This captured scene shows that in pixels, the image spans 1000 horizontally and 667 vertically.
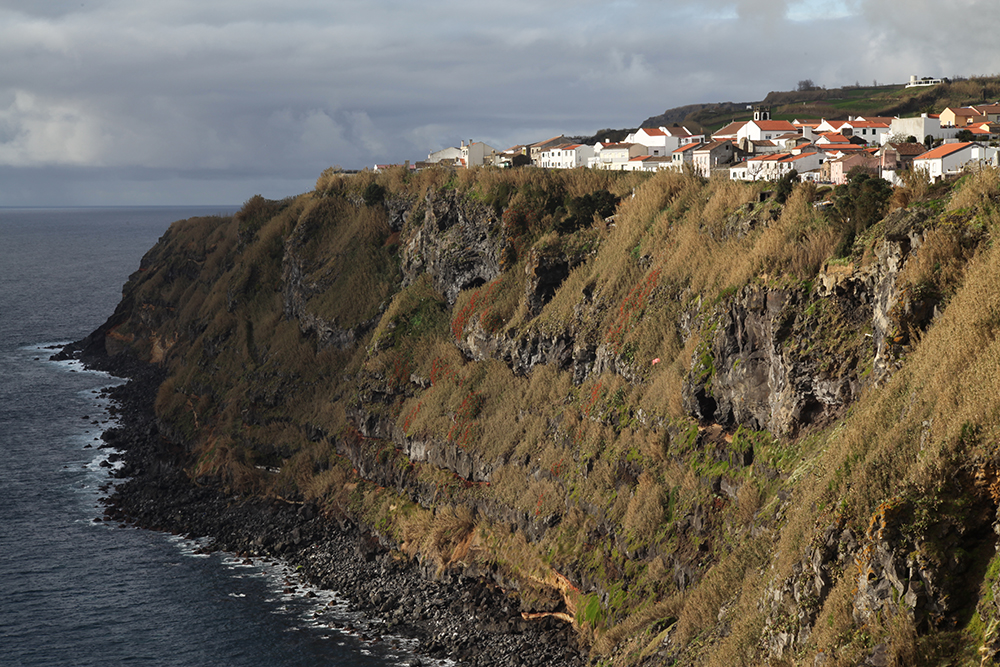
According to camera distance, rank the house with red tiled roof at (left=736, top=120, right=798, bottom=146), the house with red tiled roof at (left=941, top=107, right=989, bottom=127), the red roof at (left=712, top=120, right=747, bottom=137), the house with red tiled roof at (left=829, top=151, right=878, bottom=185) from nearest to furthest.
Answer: the house with red tiled roof at (left=829, top=151, right=878, bottom=185) < the house with red tiled roof at (left=941, top=107, right=989, bottom=127) < the house with red tiled roof at (left=736, top=120, right=798, bottom=146) < the red roof at (left=712, top=120, right=747, bottom=137)

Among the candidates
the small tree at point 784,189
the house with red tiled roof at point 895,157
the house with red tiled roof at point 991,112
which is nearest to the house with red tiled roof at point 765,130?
the house with red tiled roof at point 991,112

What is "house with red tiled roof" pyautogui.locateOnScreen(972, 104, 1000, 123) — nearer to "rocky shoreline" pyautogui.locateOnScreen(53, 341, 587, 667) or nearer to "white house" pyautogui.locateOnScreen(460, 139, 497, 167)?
"white house" pyautogui.locateOnScreen(460, 139, 497, 167)

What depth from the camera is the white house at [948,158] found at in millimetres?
56531

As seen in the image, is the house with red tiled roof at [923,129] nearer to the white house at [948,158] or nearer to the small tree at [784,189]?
the white house at [948,158]

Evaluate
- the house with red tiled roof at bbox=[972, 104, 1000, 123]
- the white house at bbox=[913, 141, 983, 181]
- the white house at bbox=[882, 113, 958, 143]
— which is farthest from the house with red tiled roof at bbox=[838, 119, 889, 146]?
the white house at bbox=[913, 141, 983, 181]

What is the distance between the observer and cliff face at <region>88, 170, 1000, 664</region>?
27.4 meters

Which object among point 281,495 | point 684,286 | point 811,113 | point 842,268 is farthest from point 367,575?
→ point 811,113

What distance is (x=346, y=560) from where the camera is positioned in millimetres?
66125

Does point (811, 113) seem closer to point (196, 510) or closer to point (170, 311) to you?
point (170, 311)

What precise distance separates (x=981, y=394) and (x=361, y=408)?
192 feet

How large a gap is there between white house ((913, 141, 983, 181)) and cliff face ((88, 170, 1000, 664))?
459 inches

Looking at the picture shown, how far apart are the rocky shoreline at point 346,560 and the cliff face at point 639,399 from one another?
1427mm

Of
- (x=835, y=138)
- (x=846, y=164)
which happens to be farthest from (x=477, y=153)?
(x=846, y=164)

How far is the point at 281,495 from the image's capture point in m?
77.8
